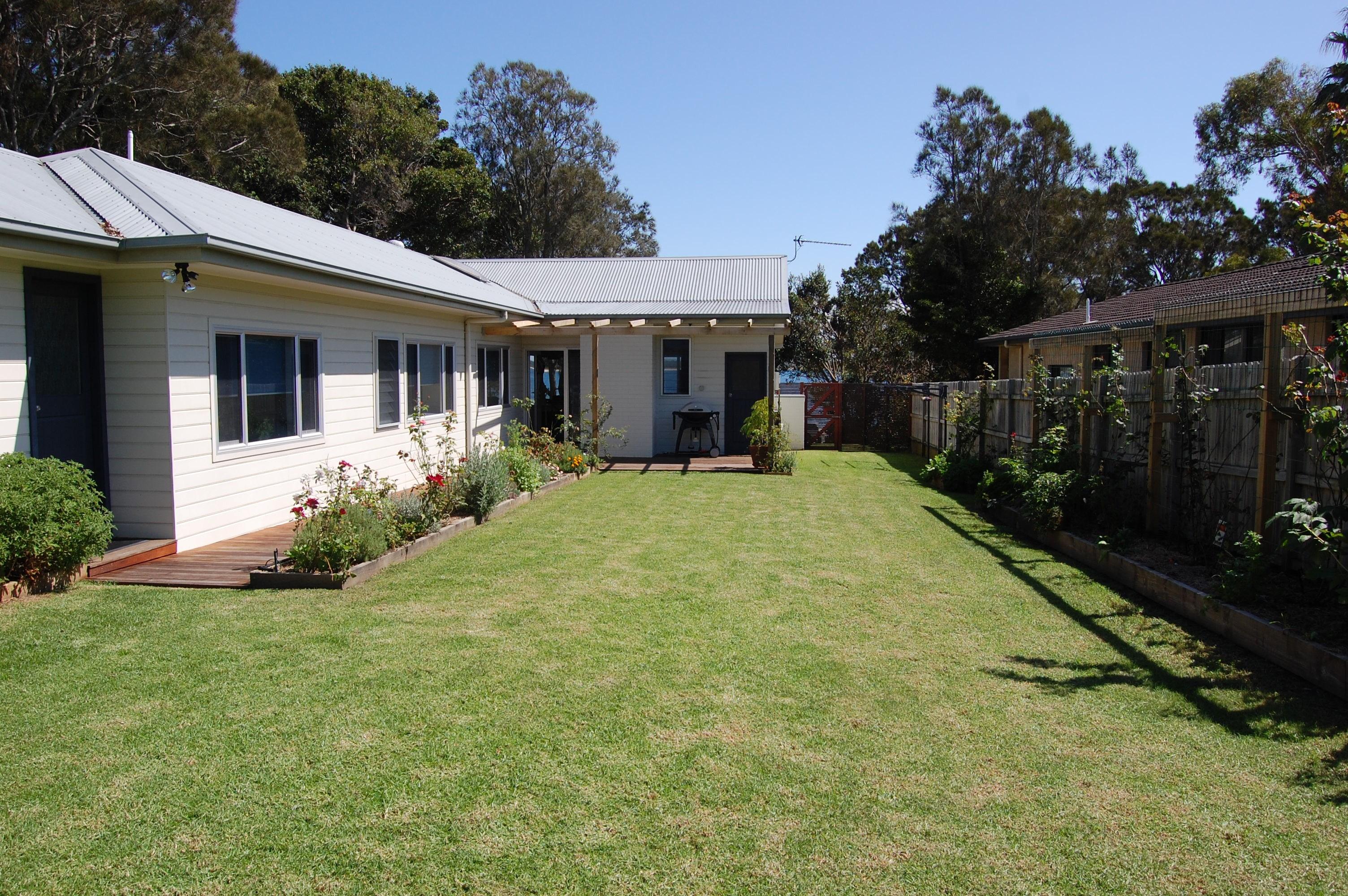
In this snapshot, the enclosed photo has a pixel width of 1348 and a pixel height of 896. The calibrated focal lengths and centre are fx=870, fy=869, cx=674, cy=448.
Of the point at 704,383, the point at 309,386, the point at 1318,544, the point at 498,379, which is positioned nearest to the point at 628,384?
the point at 704,383

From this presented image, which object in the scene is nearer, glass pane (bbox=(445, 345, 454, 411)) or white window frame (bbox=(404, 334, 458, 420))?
white window frame (bbox=(404, 334, 458, 420))

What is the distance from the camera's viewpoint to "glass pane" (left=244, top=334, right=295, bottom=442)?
8.57 meters

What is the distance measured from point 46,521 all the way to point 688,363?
12.9 metres

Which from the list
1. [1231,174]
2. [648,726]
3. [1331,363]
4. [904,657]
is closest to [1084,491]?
[1331,363]

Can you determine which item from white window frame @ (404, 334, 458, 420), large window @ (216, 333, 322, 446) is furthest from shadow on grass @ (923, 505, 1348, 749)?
white window frame @ (404, 334, 458, 420)

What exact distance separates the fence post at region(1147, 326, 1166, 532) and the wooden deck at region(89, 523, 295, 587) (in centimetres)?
745

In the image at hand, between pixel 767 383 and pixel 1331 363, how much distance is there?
10943 mm

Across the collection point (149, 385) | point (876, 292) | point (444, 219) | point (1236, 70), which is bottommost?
point (149, 385)

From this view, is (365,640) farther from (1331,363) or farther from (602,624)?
(1331,363)

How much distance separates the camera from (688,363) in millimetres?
17922

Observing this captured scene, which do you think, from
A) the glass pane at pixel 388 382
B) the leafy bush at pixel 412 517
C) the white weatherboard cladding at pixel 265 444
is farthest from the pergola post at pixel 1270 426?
the glass pane at pixel 388 382

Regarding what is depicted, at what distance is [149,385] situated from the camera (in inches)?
292

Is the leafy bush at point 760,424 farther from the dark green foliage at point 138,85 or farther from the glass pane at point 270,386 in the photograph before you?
the dark green foliage at point 138,85

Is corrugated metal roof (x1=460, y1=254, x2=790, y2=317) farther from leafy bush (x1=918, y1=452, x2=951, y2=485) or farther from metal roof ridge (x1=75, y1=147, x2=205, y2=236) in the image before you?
metal roof ridge (x1=75, y1=147, x2=205, y2=236)
